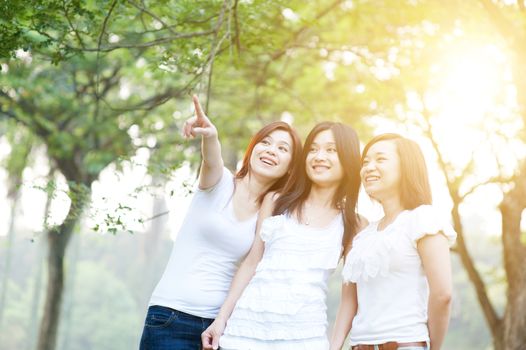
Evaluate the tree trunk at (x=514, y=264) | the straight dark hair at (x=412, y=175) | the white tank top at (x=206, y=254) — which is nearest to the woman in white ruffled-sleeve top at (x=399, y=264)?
the straight dark hair at (x=412, y=175)

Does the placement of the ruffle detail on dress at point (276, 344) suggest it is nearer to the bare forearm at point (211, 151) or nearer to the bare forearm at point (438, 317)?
the bare forearm at point (438, 317)

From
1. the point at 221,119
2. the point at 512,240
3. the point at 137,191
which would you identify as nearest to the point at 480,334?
the point at 221,119

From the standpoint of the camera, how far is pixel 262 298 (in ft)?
9.19

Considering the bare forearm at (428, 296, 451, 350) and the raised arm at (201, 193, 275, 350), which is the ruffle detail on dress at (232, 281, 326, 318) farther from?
the bare forearm at (428, 296, 451, 350)

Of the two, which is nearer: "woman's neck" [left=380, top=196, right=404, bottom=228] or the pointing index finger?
the pointing index finger

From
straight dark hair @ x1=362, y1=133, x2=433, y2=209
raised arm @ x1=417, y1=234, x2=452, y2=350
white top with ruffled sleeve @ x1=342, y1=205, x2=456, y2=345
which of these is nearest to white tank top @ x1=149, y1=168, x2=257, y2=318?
white top with ruffled sleeve @ x1=342, y1=205, x2=456, y2=345

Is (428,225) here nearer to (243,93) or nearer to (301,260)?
(301,260)

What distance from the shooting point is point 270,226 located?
9.70 ft

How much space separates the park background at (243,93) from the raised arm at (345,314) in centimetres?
42

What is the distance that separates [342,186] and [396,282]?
2.15ft

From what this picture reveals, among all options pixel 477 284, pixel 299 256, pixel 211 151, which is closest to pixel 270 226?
pixel 299 256

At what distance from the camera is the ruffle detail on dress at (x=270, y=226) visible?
9.67 feet

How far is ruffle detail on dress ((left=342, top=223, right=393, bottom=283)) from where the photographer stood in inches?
106

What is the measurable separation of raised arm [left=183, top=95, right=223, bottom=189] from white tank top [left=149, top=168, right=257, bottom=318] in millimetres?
62
